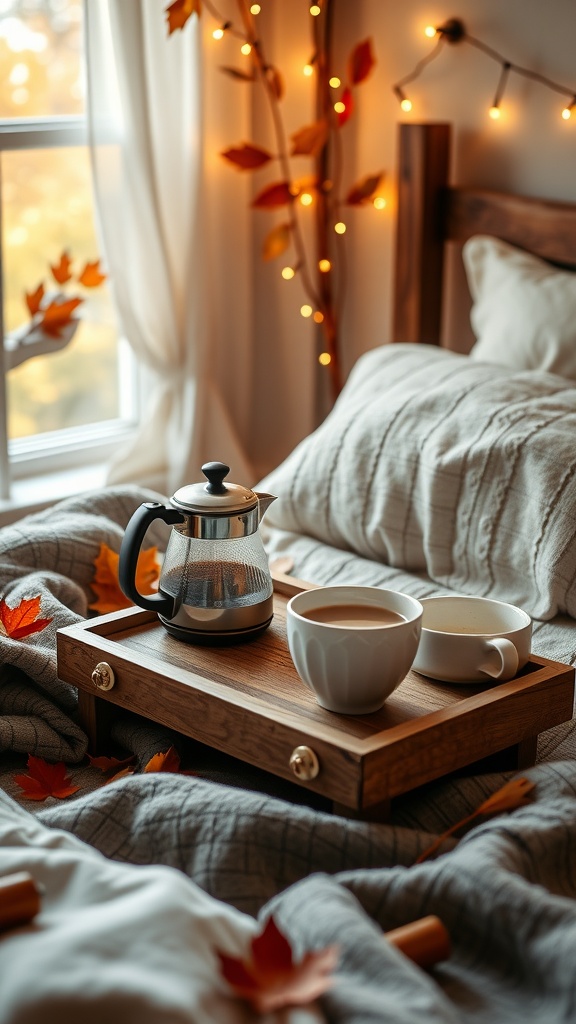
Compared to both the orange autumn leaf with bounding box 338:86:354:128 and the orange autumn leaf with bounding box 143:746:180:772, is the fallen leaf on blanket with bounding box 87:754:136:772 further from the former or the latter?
the orange autumn leaf with bounding box 338:86:354:128

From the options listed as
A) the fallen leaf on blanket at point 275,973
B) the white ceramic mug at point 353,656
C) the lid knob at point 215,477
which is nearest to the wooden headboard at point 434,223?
the lid knob at point 215,477

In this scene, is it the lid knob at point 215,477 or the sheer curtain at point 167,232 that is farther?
the sheer curtain at point 167,232

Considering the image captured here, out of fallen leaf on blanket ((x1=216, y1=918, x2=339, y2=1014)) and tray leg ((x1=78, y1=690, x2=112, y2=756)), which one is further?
tray leg ((x1=78, y1=690, x2=112, y2=756))

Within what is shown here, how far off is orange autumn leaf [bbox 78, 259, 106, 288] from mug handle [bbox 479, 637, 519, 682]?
1.48 meters

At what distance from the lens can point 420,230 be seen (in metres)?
2.19

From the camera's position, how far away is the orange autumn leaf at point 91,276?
238cm

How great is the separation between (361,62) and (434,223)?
13.7 inches

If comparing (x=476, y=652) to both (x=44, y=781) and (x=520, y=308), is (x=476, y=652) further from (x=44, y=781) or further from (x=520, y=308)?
(x=520, y=308)

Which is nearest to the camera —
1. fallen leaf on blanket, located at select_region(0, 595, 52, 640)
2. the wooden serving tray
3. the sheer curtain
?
the wooden serving tray

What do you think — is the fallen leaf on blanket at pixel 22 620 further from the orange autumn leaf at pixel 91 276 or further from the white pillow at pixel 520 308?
the orange autumn leaf at pixel 91 276

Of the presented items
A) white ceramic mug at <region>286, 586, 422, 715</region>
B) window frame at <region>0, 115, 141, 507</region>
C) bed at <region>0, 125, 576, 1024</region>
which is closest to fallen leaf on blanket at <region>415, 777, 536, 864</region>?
bed at <region>0, 125, 576, 1024</region>

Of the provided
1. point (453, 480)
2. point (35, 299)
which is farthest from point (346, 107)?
point (453, 480)

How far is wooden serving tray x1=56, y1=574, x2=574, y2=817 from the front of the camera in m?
1.03

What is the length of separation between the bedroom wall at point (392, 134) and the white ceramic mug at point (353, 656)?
125 centimetres
